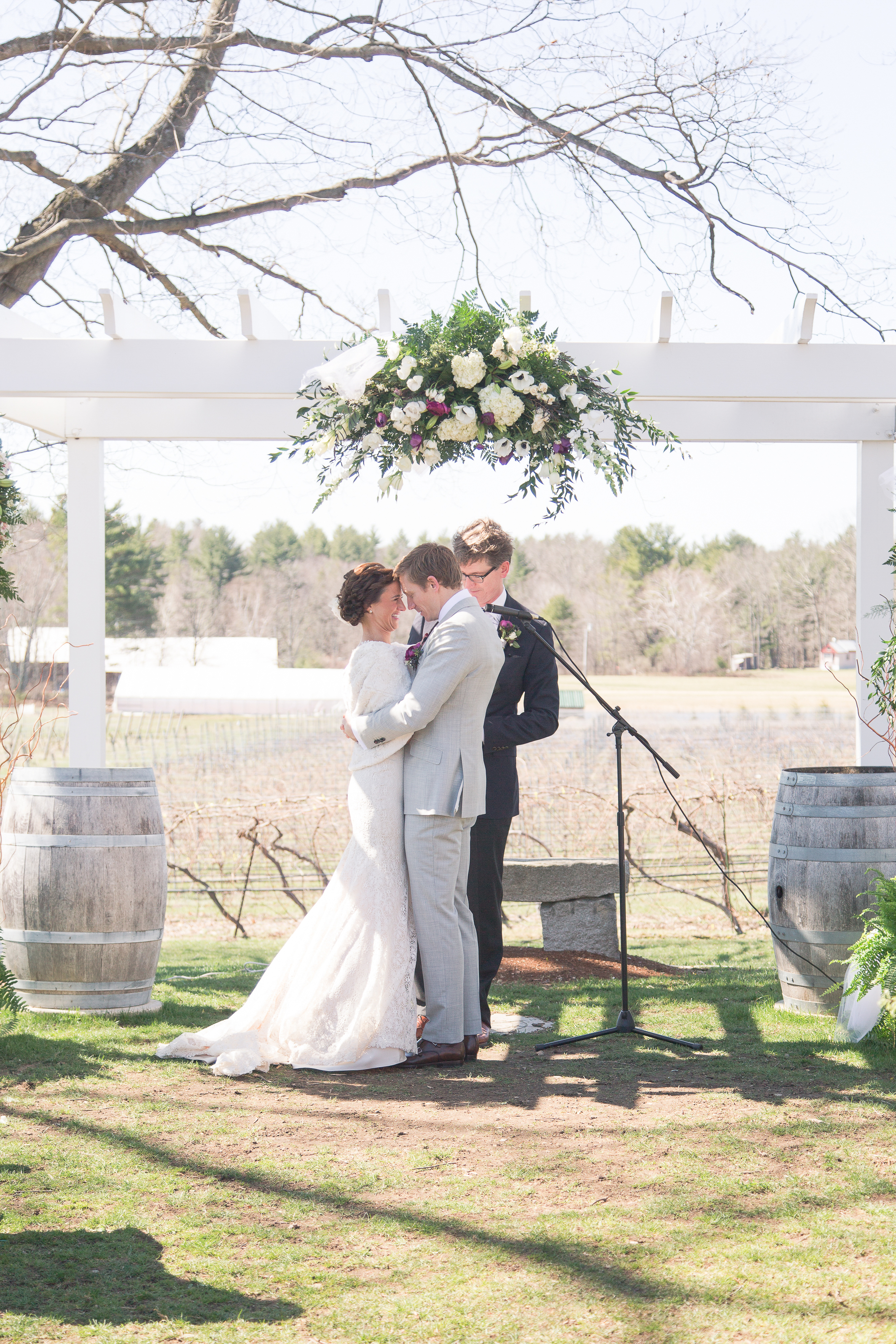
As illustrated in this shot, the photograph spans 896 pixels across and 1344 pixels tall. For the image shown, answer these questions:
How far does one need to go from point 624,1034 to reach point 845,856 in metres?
1.07

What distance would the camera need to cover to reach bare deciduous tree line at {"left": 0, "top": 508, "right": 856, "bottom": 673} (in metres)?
12.0

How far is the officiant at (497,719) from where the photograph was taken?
446 centimetres

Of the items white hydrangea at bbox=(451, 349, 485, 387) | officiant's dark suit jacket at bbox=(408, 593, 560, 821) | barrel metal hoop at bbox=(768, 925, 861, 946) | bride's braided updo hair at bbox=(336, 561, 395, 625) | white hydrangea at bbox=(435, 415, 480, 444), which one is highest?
white hydrangea at bbox=(451, 349, 485, 387)

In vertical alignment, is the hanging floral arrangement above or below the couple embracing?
above

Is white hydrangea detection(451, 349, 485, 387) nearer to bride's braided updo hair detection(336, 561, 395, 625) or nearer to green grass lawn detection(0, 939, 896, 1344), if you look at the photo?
bride's braided updo hair detection(336, 561, 395, 625)

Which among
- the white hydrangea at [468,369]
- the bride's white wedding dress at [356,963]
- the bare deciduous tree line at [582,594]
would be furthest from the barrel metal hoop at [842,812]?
the bare deciduous tree line at [582,594]

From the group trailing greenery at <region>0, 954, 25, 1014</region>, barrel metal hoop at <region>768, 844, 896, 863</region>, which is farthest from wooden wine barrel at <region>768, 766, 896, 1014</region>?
trailing greenery at <region>0, 954, 25, 1014</region>

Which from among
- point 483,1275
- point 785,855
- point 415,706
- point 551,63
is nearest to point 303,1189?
point 483,1275

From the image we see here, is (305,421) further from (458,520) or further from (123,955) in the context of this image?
(458,520)

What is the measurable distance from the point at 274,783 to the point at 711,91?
5998 millimetres

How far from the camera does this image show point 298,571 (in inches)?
560

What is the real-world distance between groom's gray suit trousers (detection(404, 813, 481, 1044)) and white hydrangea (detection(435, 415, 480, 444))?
55.3 inches

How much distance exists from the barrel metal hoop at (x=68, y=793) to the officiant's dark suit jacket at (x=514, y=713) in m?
1.26

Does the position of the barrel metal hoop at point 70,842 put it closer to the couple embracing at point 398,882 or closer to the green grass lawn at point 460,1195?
the green grass lawn at point 460,1195
